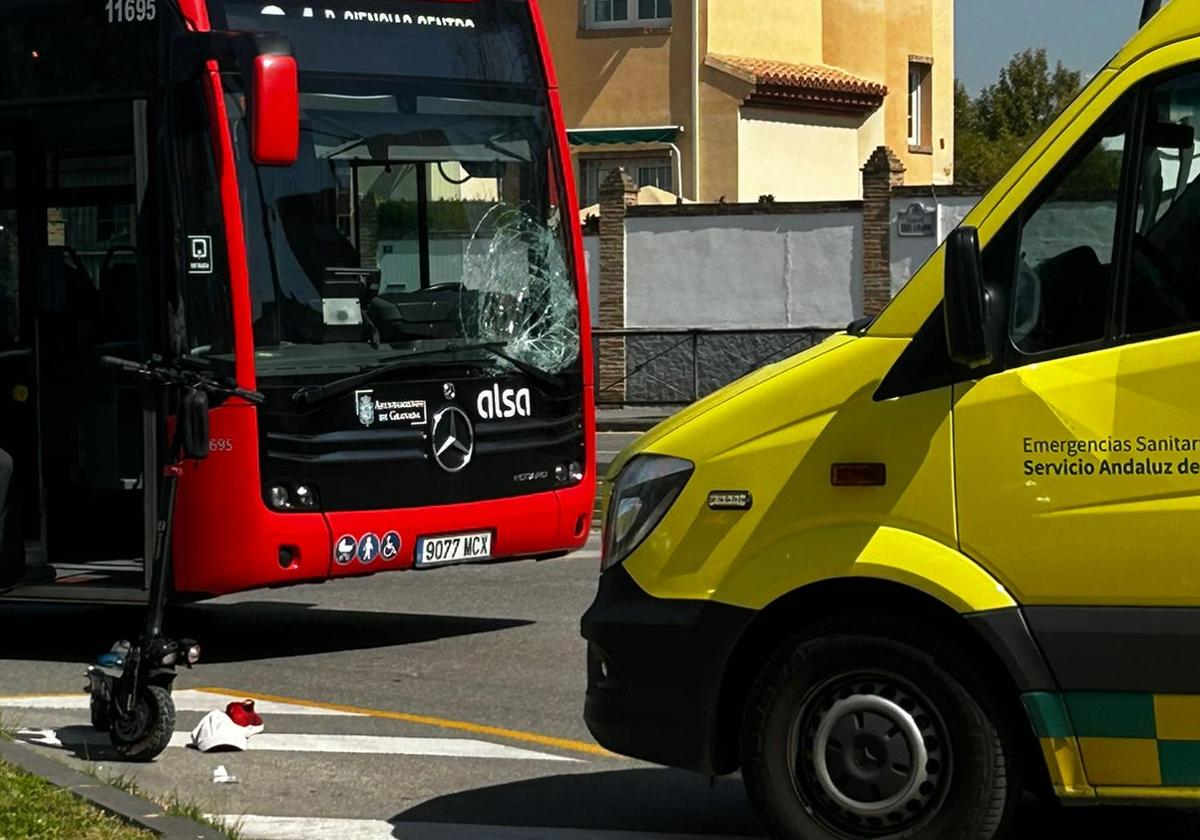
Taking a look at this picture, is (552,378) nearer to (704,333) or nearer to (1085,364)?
(1085,364)

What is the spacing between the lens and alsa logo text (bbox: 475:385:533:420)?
1135cm

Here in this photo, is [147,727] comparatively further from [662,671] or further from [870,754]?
[870,754]

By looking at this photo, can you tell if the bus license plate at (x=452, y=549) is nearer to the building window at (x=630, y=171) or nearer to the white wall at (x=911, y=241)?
the white wall at (x=911, y=241)

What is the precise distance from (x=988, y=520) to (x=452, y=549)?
211 inches

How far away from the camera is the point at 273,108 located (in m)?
9.85

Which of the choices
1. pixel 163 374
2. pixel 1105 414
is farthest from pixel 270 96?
pixel 1105 414

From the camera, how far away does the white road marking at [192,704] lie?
9.67 metres

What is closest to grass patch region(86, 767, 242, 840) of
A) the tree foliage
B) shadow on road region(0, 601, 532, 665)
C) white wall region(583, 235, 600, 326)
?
shadow on road region(0, 601, 532, 665)

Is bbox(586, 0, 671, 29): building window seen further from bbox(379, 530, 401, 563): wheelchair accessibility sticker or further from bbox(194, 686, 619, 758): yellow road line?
bbox(194, 686, 619, 758): yellow road line

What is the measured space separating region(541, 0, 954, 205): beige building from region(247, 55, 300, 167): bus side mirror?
32116 millimetres

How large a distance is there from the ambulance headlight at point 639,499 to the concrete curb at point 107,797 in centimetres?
147

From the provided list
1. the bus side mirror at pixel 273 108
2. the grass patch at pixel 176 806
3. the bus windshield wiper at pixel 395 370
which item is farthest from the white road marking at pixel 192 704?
the bus side mirror at pixel 273 108

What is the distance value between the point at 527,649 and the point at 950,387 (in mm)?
5416

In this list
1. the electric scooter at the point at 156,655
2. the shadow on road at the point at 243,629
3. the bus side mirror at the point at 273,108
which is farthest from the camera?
the shadow on road at the point at 243,629
